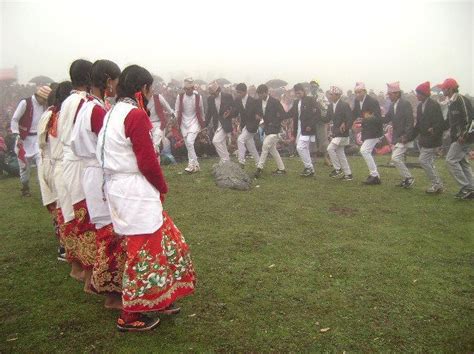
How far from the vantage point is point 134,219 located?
313 centimetres

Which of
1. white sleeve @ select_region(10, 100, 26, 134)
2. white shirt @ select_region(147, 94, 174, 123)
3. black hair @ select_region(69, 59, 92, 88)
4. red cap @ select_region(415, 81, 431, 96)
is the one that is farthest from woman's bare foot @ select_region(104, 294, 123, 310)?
red cap @ select_region(415, 81, 431, 96)

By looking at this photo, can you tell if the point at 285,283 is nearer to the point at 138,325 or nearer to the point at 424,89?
the point at 138,325

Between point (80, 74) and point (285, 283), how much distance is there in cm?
286

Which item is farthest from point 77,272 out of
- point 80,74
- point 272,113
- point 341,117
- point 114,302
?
point 341,117

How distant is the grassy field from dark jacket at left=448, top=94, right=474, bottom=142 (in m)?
1.28

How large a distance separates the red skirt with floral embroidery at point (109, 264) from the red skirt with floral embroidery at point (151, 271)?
27 centimetres

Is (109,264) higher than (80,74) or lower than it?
lower

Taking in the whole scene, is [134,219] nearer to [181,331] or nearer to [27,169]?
[181,331]

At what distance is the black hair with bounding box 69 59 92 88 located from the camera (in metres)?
3.83

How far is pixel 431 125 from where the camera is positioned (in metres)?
7.71

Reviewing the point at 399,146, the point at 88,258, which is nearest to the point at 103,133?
the point at 88,258

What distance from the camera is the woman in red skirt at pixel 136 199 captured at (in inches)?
121

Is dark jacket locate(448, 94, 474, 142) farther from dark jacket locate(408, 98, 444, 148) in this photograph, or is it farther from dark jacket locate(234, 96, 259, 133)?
dark jacket locate(234, 96, 259, 133)

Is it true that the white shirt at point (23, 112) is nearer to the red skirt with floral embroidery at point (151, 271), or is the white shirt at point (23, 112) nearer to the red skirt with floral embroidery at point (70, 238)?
the red skirt with floral embroidery at point (70, 238)
